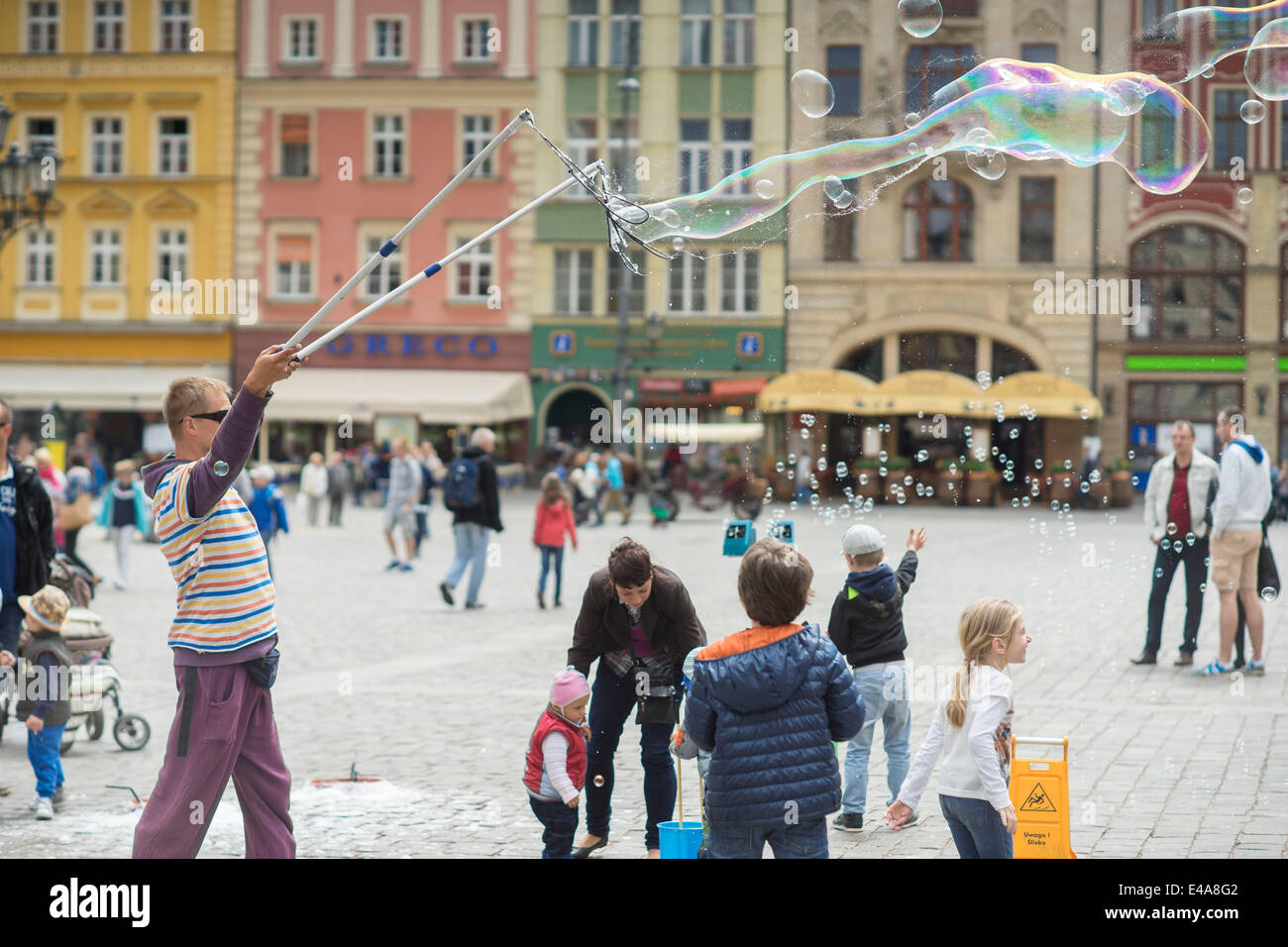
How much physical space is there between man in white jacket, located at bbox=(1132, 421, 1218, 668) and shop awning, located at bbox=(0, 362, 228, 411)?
97.6ft

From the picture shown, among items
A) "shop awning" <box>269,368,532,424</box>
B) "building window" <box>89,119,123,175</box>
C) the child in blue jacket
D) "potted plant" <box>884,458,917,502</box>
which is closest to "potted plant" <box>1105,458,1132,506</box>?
"potted plant" <box>884,458,917,502</box>

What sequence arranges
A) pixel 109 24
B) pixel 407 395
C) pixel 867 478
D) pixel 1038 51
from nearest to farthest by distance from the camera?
pixel 867 478 < pixel 1038 51 < pixel 407 395 < pixel 109 24

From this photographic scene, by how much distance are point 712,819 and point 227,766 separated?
55.1 inches

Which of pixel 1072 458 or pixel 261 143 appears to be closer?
pixel 1072 458

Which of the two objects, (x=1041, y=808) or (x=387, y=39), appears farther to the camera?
(x=387, y=39)

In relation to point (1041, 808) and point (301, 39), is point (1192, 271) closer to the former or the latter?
point (1041, 808)

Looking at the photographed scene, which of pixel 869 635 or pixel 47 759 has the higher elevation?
pixel 869 635

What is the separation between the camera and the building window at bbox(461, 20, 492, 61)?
121ft

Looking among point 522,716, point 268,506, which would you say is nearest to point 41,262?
point 268,506

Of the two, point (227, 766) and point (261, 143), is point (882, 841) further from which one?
point (261, 143)

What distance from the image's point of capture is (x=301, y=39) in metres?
37.6

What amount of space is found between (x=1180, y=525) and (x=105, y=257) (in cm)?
3332
